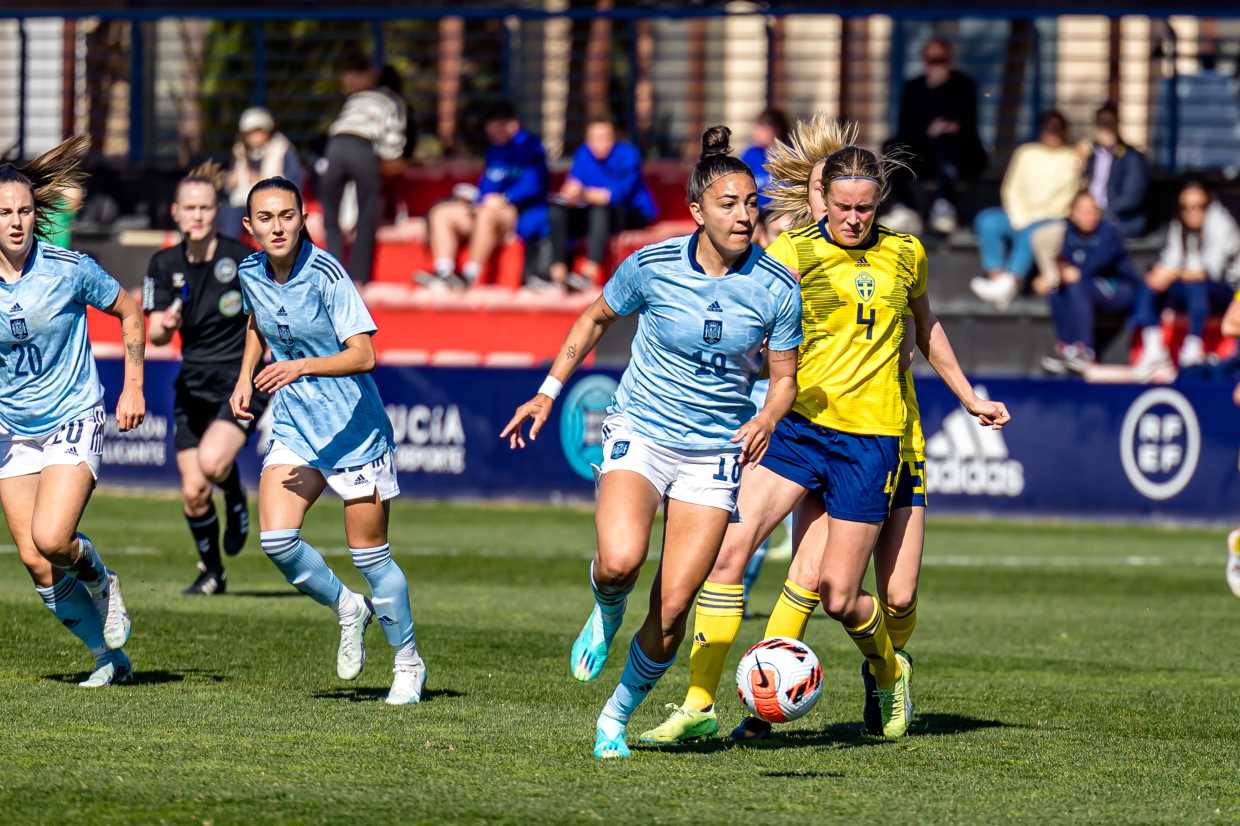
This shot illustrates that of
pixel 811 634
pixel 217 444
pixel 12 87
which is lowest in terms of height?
pixel 811 634

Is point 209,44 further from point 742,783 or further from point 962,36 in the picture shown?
point 742,783

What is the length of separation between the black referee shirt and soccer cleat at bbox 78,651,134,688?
12.0 feet

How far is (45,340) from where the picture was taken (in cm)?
852

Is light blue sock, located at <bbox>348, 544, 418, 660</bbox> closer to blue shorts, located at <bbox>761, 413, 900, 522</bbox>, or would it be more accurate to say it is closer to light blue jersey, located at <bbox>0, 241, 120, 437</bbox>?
light blue jersey, located at <bbox>0, 241, 120, 437</bbox>

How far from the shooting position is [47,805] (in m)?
6.22

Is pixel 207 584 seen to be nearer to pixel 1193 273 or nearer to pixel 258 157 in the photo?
pixel 258 157

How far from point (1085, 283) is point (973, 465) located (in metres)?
2.54

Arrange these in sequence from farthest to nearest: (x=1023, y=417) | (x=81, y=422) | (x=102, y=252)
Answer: (x=102, y=252) < (x=1023, y=417) < (x=81, y=422)

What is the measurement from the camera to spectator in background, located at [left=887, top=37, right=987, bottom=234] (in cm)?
2147

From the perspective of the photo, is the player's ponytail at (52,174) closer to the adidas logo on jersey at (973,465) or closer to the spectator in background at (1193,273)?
the adidas logo on jersey at (973,465)

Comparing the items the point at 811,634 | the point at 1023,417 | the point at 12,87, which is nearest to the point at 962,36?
the point at 1023,417

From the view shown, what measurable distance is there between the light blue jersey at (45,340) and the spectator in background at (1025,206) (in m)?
14.0

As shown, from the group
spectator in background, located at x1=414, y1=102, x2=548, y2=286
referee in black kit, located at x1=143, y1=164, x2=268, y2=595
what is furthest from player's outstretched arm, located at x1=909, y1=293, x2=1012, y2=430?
spectator in background, located at x1=414, y1=102, x2=548, y2=286

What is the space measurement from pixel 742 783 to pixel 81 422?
3.30 m
